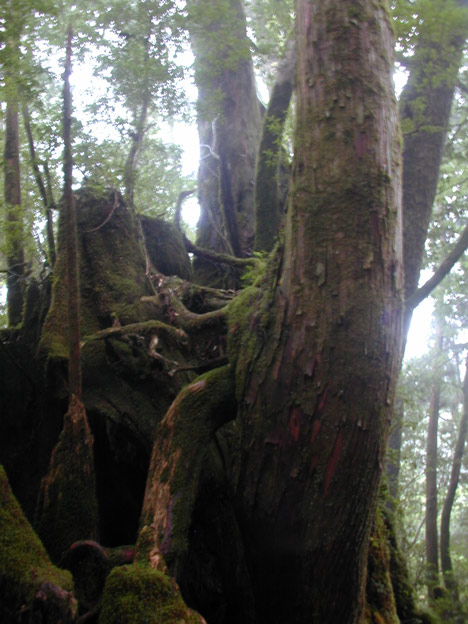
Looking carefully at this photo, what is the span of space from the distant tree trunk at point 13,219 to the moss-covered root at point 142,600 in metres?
4.54

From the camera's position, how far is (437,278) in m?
5.33

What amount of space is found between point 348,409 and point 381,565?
1.93m

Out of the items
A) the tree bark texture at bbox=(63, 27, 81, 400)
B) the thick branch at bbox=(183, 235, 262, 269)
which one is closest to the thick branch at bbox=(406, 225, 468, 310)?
the thick branch at bbox=(183, 235, 262, 269)

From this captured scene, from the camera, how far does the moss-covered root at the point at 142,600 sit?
2.52 m

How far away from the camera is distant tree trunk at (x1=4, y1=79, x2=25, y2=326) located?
6.34 m

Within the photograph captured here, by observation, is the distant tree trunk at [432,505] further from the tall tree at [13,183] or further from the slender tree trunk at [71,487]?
the tall tree at [13,183]

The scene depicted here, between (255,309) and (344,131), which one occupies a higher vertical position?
(344,131)

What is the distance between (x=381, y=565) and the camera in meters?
4.14

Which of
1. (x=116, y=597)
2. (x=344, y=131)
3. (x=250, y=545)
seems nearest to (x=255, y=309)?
(x=344, y=131)

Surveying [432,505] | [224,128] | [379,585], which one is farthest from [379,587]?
[432,505]

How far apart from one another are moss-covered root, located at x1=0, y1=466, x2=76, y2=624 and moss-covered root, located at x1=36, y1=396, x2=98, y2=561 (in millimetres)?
377

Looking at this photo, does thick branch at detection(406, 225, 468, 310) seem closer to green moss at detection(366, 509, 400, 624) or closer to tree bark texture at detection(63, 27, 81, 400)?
green moss at detection(366, 509, 400, 624)

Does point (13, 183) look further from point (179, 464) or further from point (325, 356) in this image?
point (325, 356)

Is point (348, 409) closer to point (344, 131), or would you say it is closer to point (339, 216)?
point (339, 216)
